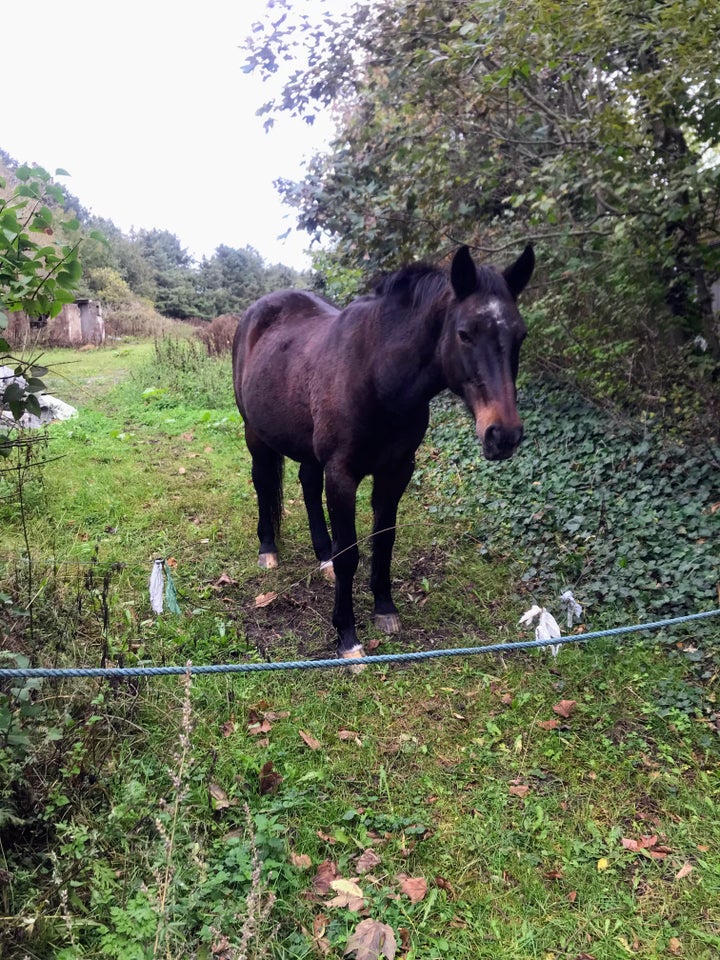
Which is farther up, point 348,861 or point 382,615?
point 382,615

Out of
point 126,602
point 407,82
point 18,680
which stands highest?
point 407,82

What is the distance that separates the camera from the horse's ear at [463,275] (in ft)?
8.74

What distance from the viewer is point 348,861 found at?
2217mm

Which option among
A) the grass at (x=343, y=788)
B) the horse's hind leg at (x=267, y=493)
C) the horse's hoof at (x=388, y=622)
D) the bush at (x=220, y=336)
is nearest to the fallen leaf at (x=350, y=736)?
the grass at (x=343, y=788)

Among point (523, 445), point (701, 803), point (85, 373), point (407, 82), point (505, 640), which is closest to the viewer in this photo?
point (701, 803)

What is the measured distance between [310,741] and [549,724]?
1.17 m

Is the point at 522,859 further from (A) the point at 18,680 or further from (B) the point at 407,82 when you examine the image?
(B) the point at 407,82

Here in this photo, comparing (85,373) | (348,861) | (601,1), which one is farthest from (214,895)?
(85,373)

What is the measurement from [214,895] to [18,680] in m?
1.03

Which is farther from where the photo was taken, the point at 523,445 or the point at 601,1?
the point at 523,445

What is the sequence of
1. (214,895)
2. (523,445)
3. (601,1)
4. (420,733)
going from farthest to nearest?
(523,445)
(601,1)
(420,733)
(214,895)

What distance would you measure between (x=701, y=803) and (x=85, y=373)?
14.2 metres

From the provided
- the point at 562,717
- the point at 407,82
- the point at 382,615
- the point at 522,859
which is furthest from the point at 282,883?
the point at 407,82

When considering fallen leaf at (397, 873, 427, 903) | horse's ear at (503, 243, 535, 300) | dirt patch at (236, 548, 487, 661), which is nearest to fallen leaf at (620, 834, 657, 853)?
fallen leaf at (397, 873, 427, 903)
